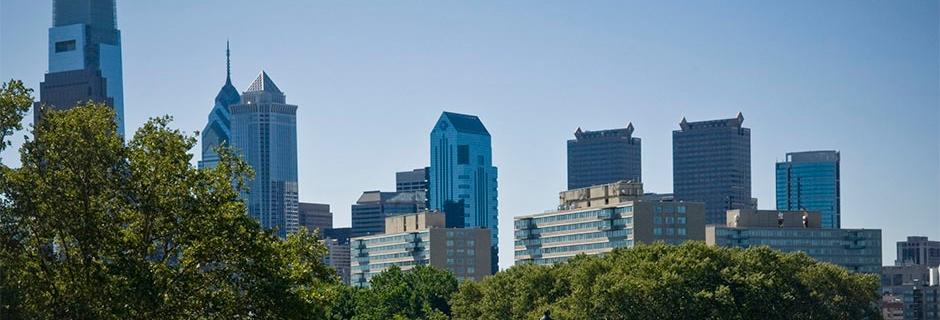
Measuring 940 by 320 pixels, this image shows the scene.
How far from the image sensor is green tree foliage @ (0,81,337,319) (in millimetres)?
55438

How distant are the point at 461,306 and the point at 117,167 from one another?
9994 cm

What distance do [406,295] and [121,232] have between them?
108 metres

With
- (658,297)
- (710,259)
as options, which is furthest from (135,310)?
(710,259)

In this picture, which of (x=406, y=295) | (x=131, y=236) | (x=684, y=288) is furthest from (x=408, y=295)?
(x=131, y=236)

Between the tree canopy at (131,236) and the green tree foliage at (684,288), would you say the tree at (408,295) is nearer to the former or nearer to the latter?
the green tree foliage at (684,288)

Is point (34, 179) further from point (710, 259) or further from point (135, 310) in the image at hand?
point (710, 259)

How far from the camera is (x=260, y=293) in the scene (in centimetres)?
5731

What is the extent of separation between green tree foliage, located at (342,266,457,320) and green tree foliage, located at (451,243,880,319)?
28.5ft

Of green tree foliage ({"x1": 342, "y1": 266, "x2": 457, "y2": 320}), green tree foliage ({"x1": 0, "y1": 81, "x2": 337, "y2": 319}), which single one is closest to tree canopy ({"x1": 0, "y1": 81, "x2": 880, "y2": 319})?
green tree foliage ({"x1": 0, "y1": 81, "x2": 337, "y2": 319})

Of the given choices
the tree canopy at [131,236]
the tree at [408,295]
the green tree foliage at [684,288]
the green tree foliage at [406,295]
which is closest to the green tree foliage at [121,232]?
the tree canopy at [131,236]

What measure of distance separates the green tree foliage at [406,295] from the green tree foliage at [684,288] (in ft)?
28.5

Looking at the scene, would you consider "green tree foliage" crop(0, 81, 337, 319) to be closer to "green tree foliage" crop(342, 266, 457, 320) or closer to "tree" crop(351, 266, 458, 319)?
"green tree foliage" crop(342, 266, 457, 320)

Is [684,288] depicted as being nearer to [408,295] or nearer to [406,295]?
[406,295]

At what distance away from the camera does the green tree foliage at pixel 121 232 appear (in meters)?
55.4
